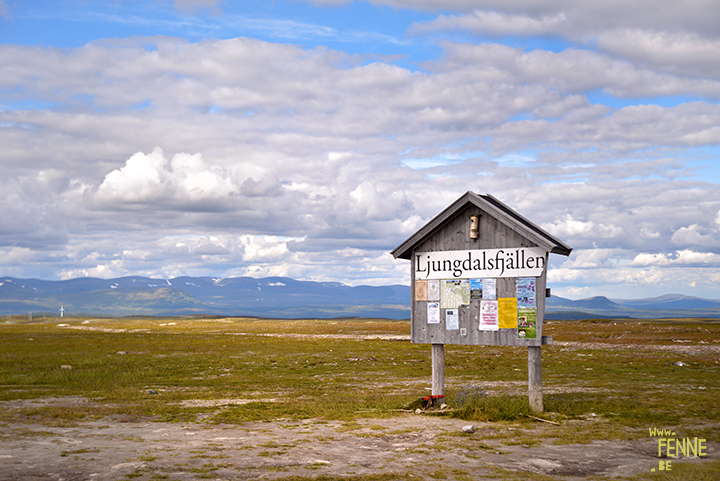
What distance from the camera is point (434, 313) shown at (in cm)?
1977

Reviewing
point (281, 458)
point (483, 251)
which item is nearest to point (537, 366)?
point (483, 251)

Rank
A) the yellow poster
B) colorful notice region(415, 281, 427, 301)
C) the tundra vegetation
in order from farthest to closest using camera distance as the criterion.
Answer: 1. colorful notice region(415, 281, 427, 301)
2. the yellow poster
3. the tundra vegetation

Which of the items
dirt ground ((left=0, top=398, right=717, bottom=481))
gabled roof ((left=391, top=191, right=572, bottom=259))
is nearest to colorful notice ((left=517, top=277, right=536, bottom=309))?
gabled roof ((left=391, top=191, right=572, bottom=259))

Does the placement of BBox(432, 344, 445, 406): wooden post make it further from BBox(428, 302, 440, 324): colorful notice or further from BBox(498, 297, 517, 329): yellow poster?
BBox(498, 297, 517, 329): yellow poster

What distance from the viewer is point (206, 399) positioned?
23172 mm

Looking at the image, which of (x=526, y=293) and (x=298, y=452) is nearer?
(x=298, y=452)

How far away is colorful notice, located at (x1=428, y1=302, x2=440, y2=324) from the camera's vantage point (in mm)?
19672

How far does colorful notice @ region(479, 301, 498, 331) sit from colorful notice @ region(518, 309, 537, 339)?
79 centimetres

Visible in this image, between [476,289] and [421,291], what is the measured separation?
2.04 m

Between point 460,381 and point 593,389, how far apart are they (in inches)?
259

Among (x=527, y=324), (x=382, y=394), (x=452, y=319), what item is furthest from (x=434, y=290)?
(x=382, y=394)

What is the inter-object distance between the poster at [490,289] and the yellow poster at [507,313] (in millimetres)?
302

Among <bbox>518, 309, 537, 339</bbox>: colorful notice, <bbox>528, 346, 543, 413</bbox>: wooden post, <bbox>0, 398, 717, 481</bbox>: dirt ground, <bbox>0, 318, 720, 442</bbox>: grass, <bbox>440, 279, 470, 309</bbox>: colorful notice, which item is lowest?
<bbox>0, 318, 720, 442</bbox>: grass

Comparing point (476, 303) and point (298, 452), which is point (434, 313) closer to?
point (476, 303)
